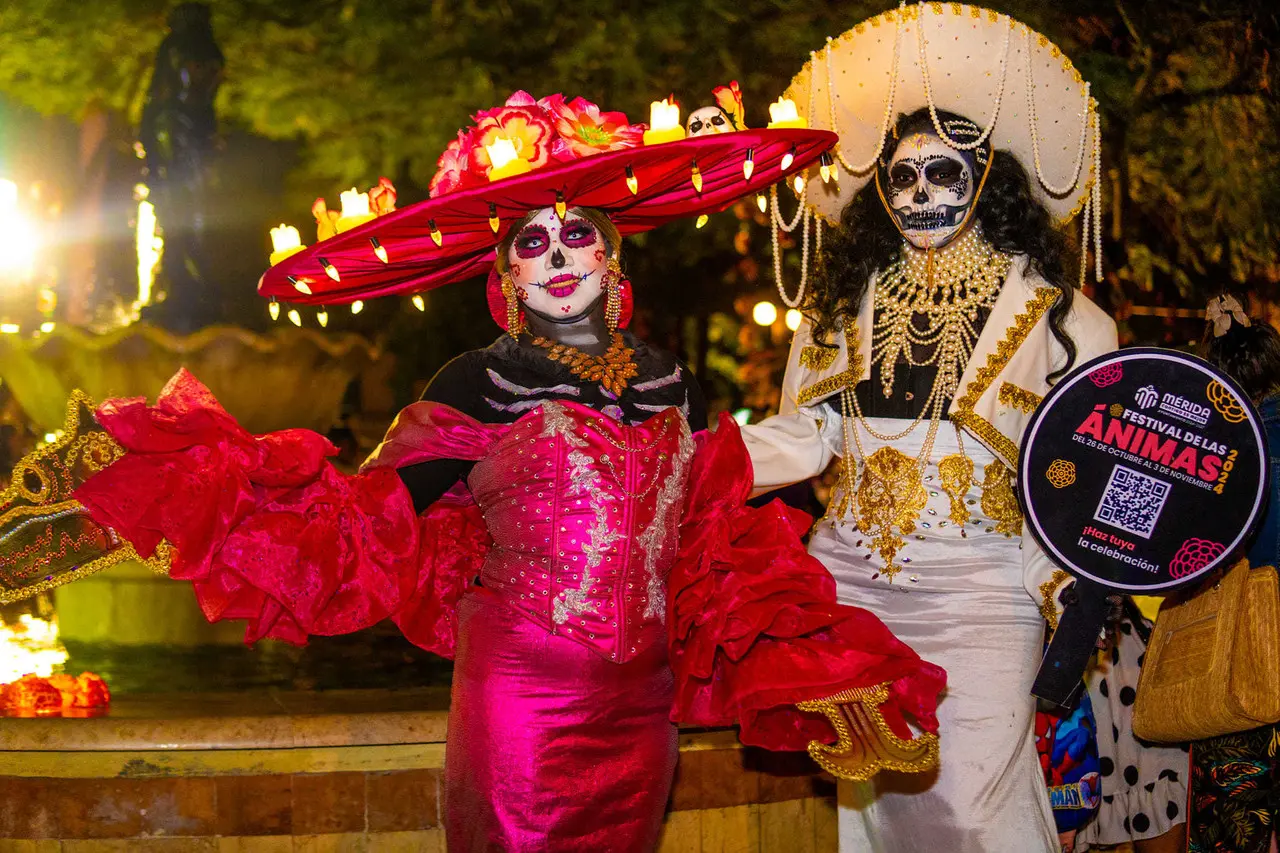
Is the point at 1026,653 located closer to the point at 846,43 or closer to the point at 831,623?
the point at 831,623

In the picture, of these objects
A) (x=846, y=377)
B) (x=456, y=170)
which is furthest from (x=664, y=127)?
(x=846, y=377)

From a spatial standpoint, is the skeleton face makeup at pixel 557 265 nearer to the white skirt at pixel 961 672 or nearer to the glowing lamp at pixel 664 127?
the glowing lamp at pixel 664 127

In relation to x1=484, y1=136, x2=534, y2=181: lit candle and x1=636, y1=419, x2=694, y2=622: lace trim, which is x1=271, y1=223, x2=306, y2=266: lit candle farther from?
x1=636, y1=419, x2=694, y2=622: lace trim

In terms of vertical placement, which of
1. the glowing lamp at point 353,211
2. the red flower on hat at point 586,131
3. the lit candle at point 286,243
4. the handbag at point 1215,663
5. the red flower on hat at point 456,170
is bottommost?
the handbag at point 1215,663

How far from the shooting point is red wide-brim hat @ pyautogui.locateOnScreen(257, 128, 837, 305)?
271 centimetres

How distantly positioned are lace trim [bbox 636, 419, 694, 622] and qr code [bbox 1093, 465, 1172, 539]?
934 millimetres

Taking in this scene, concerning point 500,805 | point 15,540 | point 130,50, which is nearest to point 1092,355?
point 500,805

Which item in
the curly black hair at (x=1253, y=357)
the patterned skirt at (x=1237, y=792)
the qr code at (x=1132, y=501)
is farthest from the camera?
the curly black hair at (x=1253, y=357)

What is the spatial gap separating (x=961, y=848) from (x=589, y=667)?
0.96m

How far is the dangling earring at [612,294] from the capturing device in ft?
9.77

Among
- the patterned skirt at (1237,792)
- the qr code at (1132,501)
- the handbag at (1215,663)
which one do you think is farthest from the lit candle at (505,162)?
the patterned skirt at (1237,792)

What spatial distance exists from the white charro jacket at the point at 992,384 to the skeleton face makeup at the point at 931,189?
8.4 inches

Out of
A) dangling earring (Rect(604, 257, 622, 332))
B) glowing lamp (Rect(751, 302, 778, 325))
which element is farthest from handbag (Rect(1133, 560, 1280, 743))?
glowing lamp (Rect(751, 302, 778, 325))

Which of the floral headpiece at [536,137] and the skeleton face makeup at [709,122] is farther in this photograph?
the skeleton face makeup at [709,122]
